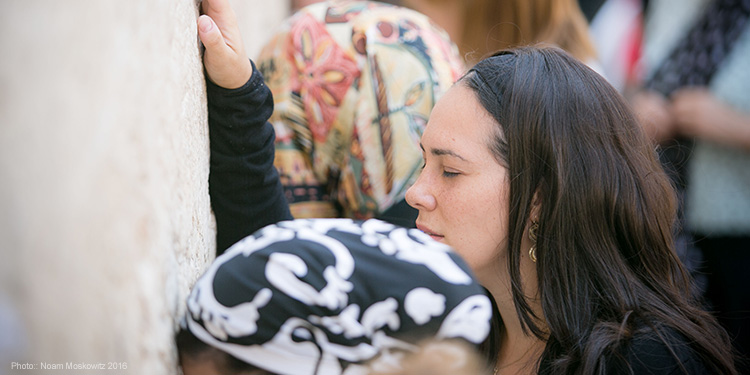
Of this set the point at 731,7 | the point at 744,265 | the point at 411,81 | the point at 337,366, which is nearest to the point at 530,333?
the point at 411,81

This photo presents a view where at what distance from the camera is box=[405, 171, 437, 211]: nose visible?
1261 mm

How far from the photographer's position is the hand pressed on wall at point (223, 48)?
1001 millimetres

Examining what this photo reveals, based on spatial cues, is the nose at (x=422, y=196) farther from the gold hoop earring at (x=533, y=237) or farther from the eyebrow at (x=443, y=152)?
the gold hoop earring at (x=533, y=237)

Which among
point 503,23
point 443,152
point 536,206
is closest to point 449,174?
point 443,152

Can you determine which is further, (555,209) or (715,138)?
(715,138)

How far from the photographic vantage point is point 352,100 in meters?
1.45

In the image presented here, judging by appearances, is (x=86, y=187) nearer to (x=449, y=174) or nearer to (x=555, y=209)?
(x=449, y=174)

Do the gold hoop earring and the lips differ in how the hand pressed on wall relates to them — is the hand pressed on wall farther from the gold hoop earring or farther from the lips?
the gold hoop earring

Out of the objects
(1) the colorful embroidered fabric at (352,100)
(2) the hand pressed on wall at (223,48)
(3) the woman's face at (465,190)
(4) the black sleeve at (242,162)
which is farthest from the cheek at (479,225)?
(2) the hand pressed on wall at (223,48)

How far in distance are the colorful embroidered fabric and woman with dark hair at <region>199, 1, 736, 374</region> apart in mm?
134

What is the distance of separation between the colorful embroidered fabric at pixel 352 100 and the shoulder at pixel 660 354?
0.56 m

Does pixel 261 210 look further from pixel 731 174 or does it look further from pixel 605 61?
pixel 605 61

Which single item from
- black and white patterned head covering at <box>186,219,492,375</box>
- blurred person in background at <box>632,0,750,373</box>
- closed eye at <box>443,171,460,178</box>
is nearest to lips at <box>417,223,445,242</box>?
closed eye at <box>443,171,460,178</box>

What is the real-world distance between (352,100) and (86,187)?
0.95 meters
